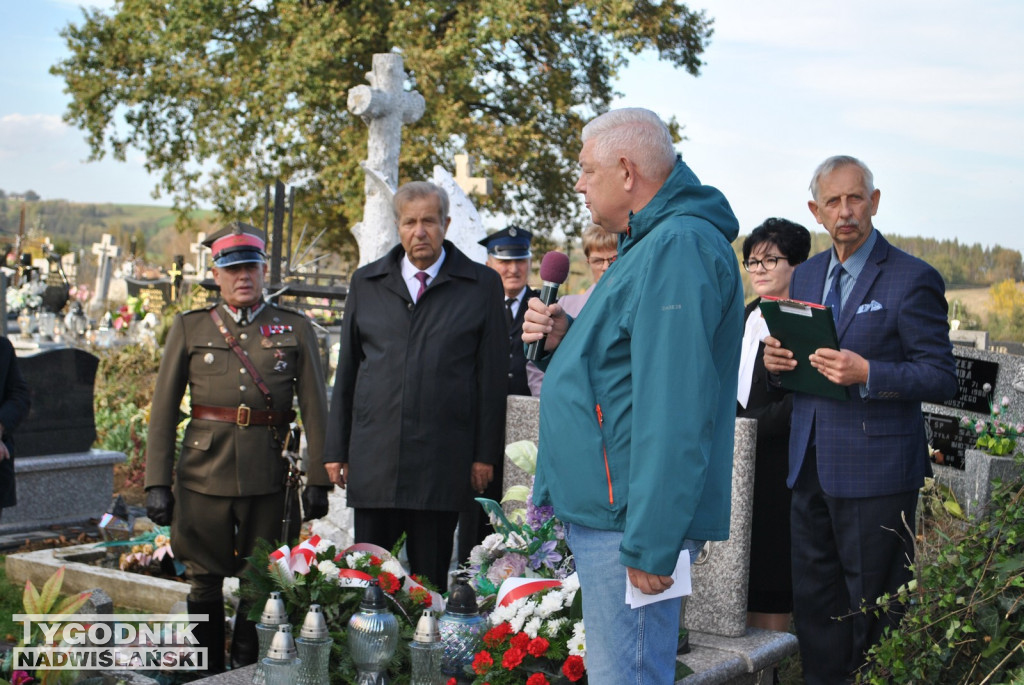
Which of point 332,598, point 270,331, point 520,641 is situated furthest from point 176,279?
point 520,641

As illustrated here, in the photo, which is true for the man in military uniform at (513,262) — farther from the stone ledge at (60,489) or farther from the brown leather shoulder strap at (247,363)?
the stone ledge at (60,489)

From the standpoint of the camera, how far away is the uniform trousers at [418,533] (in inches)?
180

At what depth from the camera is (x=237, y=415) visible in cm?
464

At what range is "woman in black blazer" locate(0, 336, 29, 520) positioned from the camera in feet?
15.8

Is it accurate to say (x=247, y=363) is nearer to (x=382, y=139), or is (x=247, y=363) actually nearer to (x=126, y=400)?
(x=382, y=139)

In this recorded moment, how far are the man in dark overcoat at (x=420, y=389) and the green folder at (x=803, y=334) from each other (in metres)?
1.32

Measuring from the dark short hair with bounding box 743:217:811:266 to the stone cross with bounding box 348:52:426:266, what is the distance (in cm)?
434

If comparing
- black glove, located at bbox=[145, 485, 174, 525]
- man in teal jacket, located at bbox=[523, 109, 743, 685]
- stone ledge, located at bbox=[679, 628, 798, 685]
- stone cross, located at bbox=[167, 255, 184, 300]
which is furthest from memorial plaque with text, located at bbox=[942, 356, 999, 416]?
stone cross, located at bbox=[167, 255, 184, 300]

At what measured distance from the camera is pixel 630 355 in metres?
2.44

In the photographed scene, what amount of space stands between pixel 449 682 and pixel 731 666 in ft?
3.59

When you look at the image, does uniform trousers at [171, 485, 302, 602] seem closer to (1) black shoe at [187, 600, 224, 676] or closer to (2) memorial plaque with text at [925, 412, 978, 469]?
(1) black shoe at [187, 600, 224, 676]

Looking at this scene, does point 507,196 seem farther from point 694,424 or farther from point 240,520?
point 694,424

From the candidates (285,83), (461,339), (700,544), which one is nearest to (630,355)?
(700,544)

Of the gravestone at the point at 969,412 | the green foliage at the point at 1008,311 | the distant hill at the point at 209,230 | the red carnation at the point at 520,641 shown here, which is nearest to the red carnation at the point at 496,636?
the red carnation at the point at 520,641
